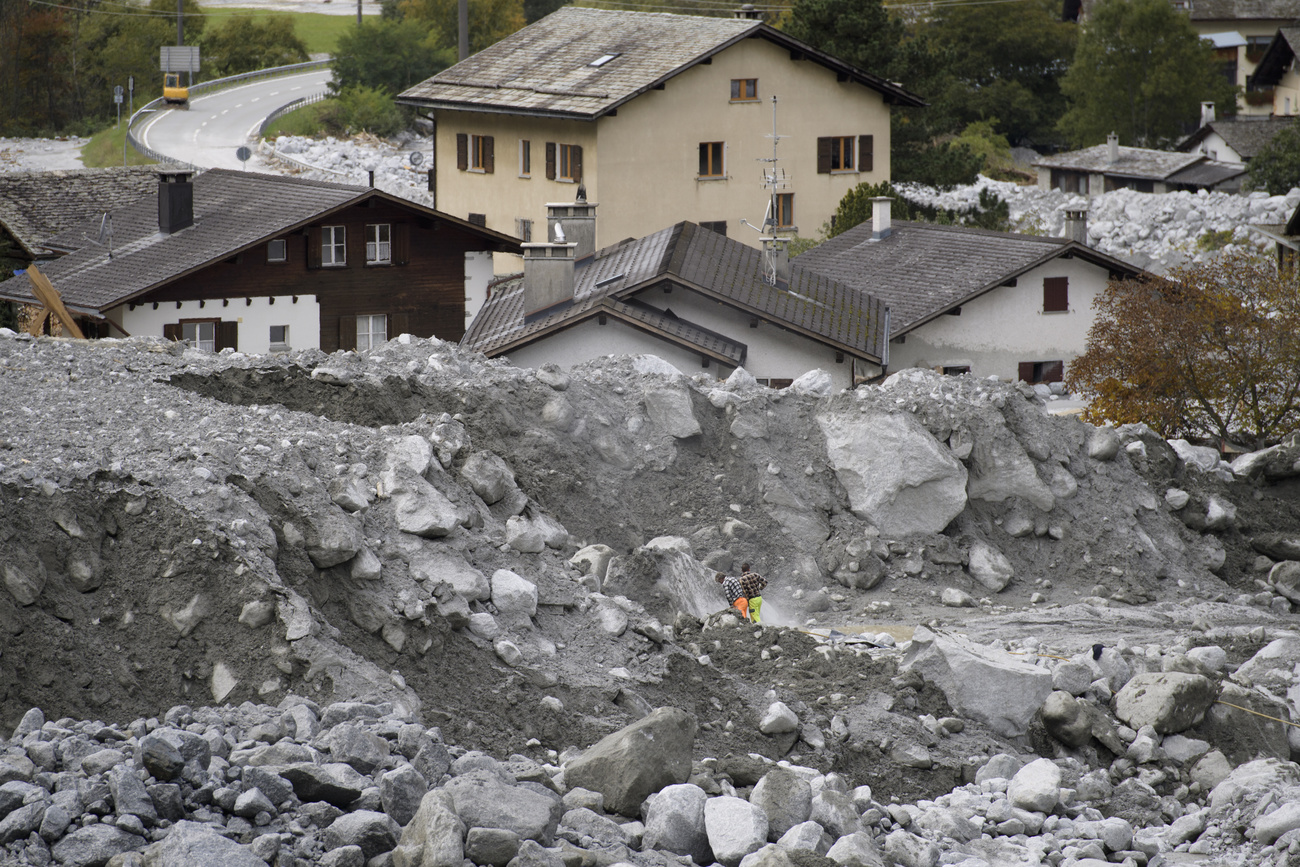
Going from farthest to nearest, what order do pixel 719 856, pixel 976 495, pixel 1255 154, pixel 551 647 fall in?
pixel 1255 154, pixel 976 495, pixel 551 647, pixel 719 856

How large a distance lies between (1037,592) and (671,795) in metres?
9.84

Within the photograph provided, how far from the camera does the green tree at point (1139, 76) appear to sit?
7575 cm

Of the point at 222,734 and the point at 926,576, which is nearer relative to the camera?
the point at 222,734

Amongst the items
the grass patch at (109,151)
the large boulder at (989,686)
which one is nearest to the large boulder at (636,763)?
the large boulder at (989,686)

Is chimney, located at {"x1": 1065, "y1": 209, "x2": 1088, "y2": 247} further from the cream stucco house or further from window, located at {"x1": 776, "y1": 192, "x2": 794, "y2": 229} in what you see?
window, located at {"x1": 776, "y1": 192, "x2": 794, "y2": 229}

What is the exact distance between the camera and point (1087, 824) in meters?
11.2

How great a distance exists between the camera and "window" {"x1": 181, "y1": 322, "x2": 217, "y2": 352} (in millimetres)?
30734

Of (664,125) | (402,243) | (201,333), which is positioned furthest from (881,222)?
(201,333)

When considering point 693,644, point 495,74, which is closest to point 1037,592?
point 693,644

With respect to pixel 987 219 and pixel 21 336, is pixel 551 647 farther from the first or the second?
pixel 987 219

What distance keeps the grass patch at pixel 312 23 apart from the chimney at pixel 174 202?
63820 millimetres

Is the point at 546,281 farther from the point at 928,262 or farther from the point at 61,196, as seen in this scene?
the point at 61,196

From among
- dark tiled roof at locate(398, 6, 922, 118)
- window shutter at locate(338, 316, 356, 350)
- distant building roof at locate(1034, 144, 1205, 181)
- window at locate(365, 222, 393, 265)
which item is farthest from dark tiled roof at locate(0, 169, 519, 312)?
distant building roof at locate(1034, 144, 1205, 181)

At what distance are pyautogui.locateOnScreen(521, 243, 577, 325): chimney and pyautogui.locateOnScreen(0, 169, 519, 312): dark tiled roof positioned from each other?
6.38 meters
